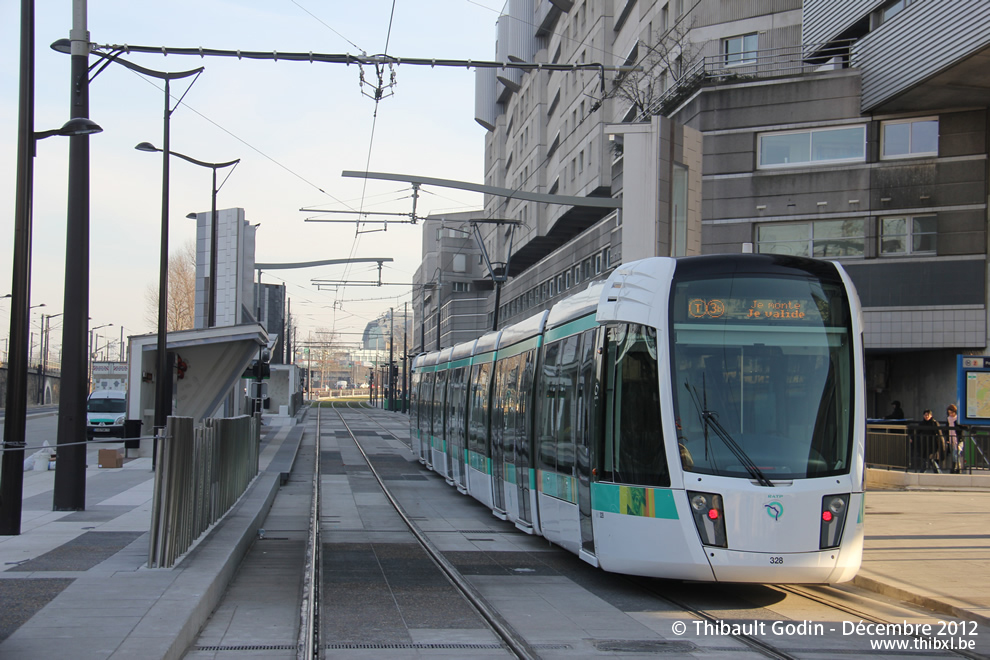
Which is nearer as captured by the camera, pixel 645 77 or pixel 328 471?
pixel 328 471

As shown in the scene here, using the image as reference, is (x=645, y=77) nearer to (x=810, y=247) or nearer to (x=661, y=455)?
(x=810, y=247)

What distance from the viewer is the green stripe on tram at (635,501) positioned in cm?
918

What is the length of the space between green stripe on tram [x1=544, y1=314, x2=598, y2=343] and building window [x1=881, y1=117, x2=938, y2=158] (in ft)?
75.8

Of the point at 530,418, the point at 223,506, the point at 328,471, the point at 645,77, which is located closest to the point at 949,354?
the point at 645,77

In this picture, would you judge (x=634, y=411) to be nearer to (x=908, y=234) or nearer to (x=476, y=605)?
(x=476, y=605)

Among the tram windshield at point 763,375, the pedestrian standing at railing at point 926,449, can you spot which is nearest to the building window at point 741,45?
the pedestrian standing at railing at point 926,449

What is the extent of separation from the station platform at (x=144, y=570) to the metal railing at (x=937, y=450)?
13.5ft

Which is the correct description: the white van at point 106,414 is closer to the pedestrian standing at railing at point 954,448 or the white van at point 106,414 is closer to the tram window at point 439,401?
the tram window at point 439,401

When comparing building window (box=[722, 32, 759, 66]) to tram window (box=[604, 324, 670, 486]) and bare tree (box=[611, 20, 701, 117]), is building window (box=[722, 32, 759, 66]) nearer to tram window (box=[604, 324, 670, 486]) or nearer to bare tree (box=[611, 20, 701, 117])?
bare tree (box=[611, 20, 701, 117])

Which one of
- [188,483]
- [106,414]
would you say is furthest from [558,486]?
[106,414]

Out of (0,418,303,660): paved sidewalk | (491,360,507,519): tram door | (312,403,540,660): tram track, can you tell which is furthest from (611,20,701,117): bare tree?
(0,418,303,660): paved sidewalk

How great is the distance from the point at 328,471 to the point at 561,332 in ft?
56.8

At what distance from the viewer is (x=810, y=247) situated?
33.3m

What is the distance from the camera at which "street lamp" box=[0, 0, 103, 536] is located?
12.0 m
